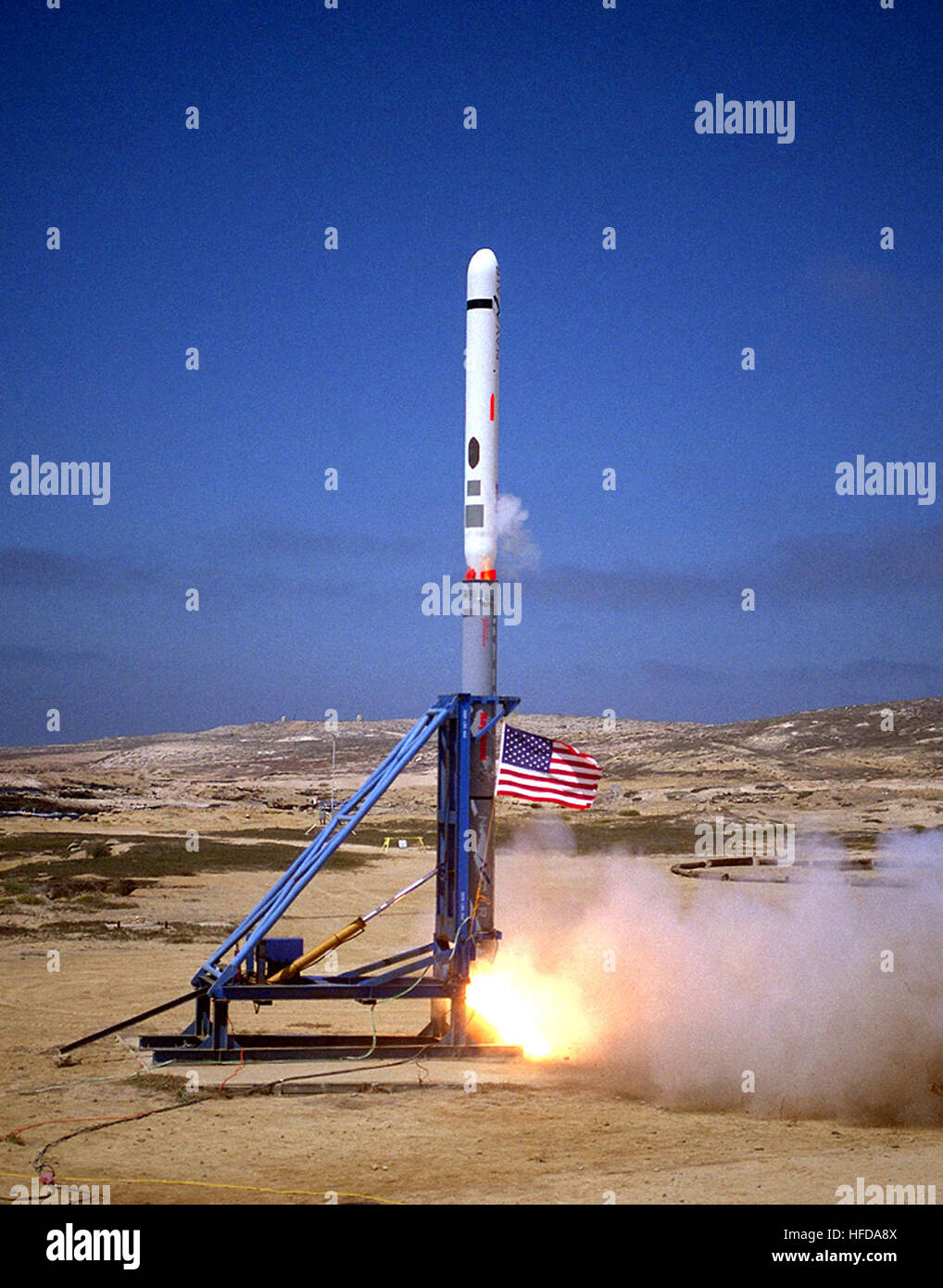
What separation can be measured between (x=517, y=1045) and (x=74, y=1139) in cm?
545

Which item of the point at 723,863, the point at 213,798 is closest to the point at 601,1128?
the point at 723,863

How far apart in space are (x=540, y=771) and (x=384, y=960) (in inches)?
113

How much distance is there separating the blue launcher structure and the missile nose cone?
17.0ft

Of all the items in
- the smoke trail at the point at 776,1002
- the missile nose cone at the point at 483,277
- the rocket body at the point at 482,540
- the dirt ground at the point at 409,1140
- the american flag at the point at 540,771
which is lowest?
the dirt ground at the point at 409,1140

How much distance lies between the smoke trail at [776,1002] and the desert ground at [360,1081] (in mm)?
121

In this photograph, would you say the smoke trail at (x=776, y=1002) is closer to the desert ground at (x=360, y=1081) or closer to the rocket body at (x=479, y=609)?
the desert ground at (x=360, y=1081)

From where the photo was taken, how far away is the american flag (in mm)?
15234

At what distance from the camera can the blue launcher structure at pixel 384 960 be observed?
14.7 m

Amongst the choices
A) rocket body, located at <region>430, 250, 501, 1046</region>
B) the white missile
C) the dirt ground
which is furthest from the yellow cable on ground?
the white missile

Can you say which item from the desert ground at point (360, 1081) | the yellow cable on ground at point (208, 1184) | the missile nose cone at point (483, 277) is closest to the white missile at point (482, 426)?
the missile nose cone at point (483, 277)

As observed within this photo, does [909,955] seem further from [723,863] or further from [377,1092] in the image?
[723,863]

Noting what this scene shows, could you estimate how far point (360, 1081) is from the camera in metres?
14.2

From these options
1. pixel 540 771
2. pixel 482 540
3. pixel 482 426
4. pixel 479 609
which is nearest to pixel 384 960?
pixel 540 771
